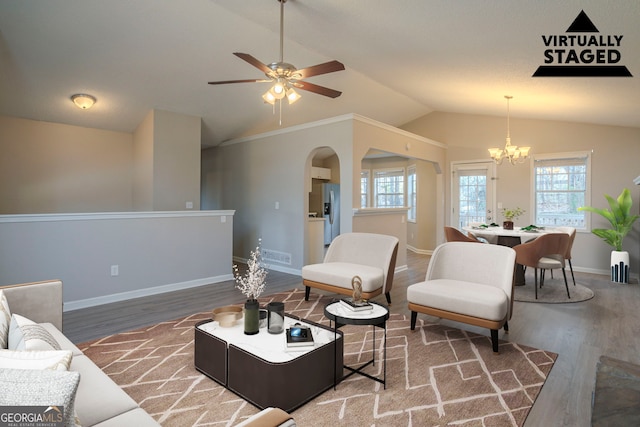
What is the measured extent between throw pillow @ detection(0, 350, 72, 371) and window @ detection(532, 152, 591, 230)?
7.49 m

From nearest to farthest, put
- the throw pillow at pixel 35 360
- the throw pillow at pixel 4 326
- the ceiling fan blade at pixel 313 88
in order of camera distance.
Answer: the throw pillow at pixel 35 360 < the throw pillow at pixel 4 326 < the ceiling fan blade at pixel 313 88

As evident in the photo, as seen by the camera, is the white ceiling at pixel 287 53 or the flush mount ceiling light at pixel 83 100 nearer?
the white ceiling at pixel 287 53

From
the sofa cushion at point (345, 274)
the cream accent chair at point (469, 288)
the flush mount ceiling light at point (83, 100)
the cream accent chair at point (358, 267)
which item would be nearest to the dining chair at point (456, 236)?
the cream accent chair at point (358, 267)

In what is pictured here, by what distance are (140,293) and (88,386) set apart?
323 cm

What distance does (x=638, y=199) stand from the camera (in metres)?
5.69

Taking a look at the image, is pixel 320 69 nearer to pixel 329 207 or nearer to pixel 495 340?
pixel 495 340

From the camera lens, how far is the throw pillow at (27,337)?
134 cm

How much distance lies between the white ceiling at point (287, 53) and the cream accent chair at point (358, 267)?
2.20 m

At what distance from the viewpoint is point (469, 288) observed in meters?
3.05

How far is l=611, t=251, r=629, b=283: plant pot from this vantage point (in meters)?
5.26

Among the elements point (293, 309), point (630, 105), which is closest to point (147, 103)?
point (293, 309)

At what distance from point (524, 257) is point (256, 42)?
4.39 metres

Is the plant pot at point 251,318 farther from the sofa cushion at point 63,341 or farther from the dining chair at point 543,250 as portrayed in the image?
the dining chair at point 543,250

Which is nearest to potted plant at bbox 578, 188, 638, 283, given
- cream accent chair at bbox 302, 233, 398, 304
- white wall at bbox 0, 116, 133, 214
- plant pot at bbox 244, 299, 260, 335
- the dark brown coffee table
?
cream accent chair at bbox 302, 233, 398, 304
